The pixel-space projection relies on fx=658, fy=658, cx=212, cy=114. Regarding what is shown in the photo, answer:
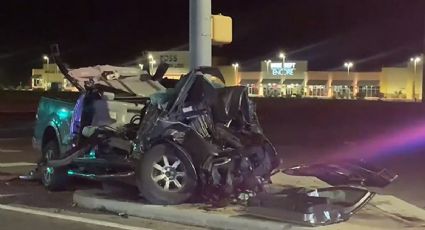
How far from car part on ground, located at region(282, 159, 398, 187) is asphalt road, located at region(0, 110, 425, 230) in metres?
0.68

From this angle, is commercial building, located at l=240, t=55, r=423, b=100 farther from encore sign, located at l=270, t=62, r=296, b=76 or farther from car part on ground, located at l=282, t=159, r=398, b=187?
car part on ground, located at l=282, t=159, r=398, b=187

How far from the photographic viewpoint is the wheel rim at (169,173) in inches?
340

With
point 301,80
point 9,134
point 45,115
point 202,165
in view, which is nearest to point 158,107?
point 202,165

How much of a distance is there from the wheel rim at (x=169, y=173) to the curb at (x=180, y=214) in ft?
1.08

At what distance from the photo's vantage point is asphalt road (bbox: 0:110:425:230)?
813 centimetres

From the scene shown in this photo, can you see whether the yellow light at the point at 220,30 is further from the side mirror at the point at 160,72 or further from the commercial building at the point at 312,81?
the commercial building at the point at 312,81

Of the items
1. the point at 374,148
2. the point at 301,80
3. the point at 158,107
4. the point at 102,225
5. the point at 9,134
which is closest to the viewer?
the point at 102,225

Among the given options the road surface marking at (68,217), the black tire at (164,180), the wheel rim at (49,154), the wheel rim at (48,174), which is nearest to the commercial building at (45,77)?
the wheel rim at (49,154)

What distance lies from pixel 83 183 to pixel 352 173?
15.1ft

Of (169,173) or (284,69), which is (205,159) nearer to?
(169,173)

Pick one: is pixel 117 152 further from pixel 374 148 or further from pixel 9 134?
pixel 9 134

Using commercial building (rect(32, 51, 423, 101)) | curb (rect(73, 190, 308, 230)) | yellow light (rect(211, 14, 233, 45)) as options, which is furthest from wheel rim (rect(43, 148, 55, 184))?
commercial building (rect(32, 51, 423, 101))

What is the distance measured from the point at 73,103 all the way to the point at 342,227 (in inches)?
210

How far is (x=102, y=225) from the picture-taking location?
792 cm
